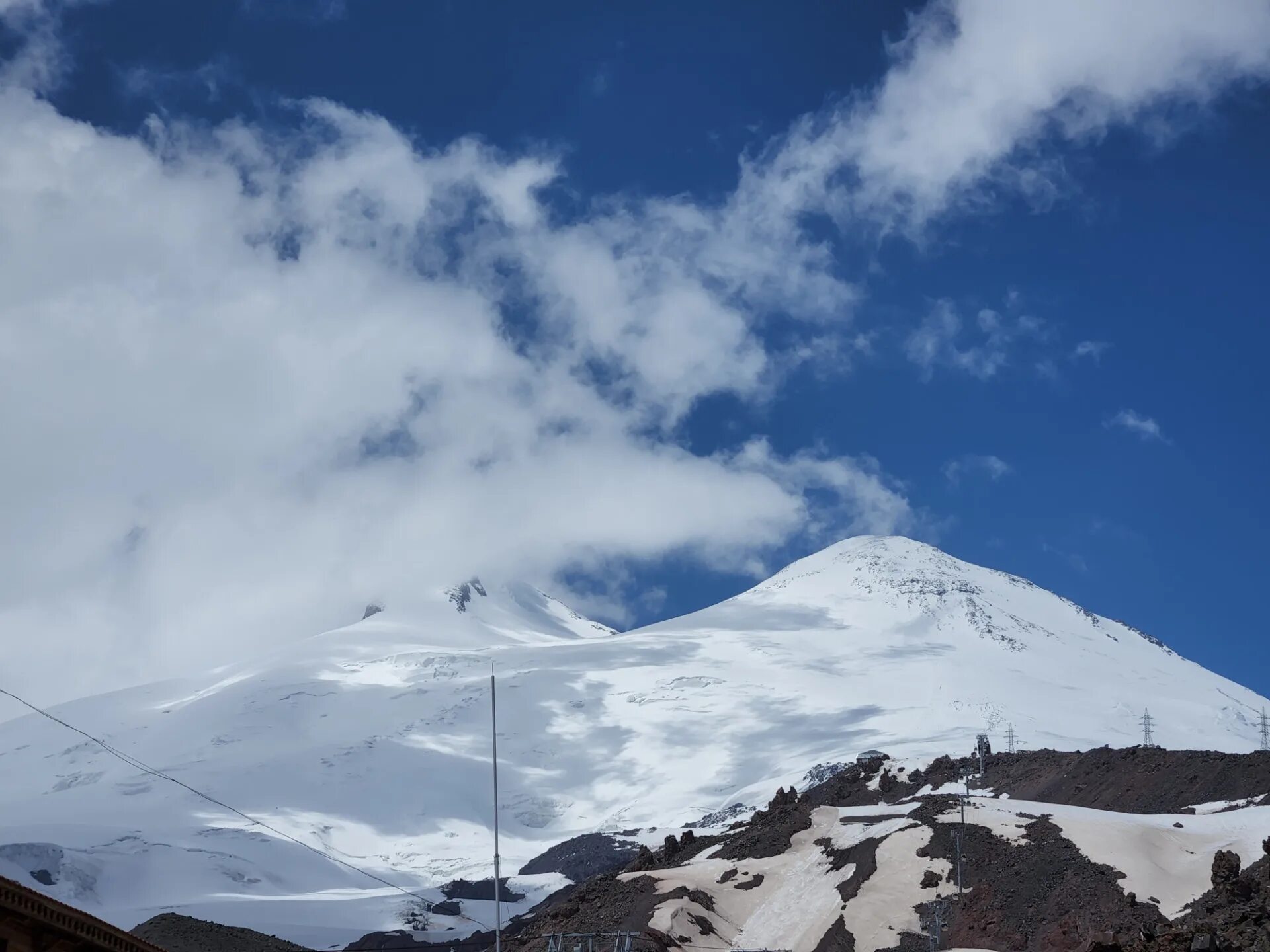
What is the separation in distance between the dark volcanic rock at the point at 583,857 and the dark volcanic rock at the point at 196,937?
3402 inches

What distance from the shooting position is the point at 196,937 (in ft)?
239

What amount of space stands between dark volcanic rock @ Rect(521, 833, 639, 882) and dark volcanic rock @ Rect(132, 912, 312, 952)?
8641 cm

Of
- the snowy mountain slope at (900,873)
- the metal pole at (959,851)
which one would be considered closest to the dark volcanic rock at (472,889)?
the snowy mountain slope at (900,873)

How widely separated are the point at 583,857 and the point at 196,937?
4097 inches

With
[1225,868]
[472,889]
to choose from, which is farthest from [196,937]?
[472,889]

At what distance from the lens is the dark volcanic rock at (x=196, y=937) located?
233ft

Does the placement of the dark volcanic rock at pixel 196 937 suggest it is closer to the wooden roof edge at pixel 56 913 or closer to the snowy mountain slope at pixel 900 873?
the snowy mountain slope at pixel 900 873

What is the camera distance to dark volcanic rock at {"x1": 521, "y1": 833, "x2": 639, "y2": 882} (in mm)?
164125

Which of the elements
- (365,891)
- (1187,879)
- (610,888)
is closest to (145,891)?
(365,891)

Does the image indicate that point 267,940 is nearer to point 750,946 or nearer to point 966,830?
point 750,946

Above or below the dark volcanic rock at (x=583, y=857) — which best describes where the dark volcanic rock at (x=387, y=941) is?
below

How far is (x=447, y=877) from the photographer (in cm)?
18712

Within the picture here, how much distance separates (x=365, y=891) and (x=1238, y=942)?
15951cm

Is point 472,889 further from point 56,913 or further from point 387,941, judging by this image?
point 56,913
